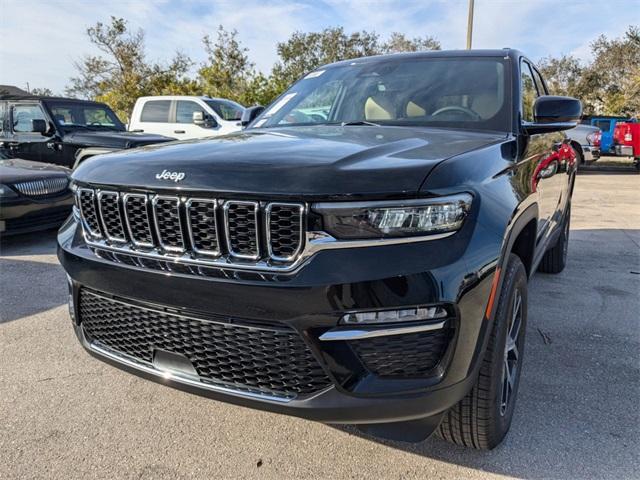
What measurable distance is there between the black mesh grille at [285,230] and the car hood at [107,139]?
667 cm

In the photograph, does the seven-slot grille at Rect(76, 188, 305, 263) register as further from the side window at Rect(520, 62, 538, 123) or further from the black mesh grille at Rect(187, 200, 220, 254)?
the side window at Rect(520, 62, 538, 123)

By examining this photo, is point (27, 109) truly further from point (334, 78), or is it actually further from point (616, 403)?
point (616, 403)

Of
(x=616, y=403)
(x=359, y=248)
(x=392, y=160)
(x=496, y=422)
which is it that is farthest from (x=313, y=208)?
(x=616, y=403)

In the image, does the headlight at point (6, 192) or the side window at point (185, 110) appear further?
the side window at point (185, 110)

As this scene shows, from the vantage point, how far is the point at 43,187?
600cm

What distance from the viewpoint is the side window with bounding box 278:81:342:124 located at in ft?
10.4

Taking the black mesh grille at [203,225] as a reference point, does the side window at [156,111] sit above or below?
above

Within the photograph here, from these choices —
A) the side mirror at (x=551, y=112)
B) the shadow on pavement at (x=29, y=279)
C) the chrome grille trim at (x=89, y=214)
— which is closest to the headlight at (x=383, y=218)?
the chrome grille trim at (x=89, y=214)

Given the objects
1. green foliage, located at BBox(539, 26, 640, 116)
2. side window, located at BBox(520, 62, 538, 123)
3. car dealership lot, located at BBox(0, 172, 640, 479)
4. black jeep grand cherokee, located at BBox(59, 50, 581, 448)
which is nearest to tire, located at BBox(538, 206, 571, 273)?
car dealership lot, located at BBox(0, 172, 640, 479)

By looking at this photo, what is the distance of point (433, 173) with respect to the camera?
1.64 m

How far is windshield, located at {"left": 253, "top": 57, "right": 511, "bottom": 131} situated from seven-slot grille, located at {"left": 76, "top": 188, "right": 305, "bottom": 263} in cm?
140

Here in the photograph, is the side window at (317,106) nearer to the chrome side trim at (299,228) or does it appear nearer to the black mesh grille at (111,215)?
the black mesh grille at (111,215)

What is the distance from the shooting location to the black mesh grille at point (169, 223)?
180 cm

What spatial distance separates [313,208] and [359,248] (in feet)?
0.63
